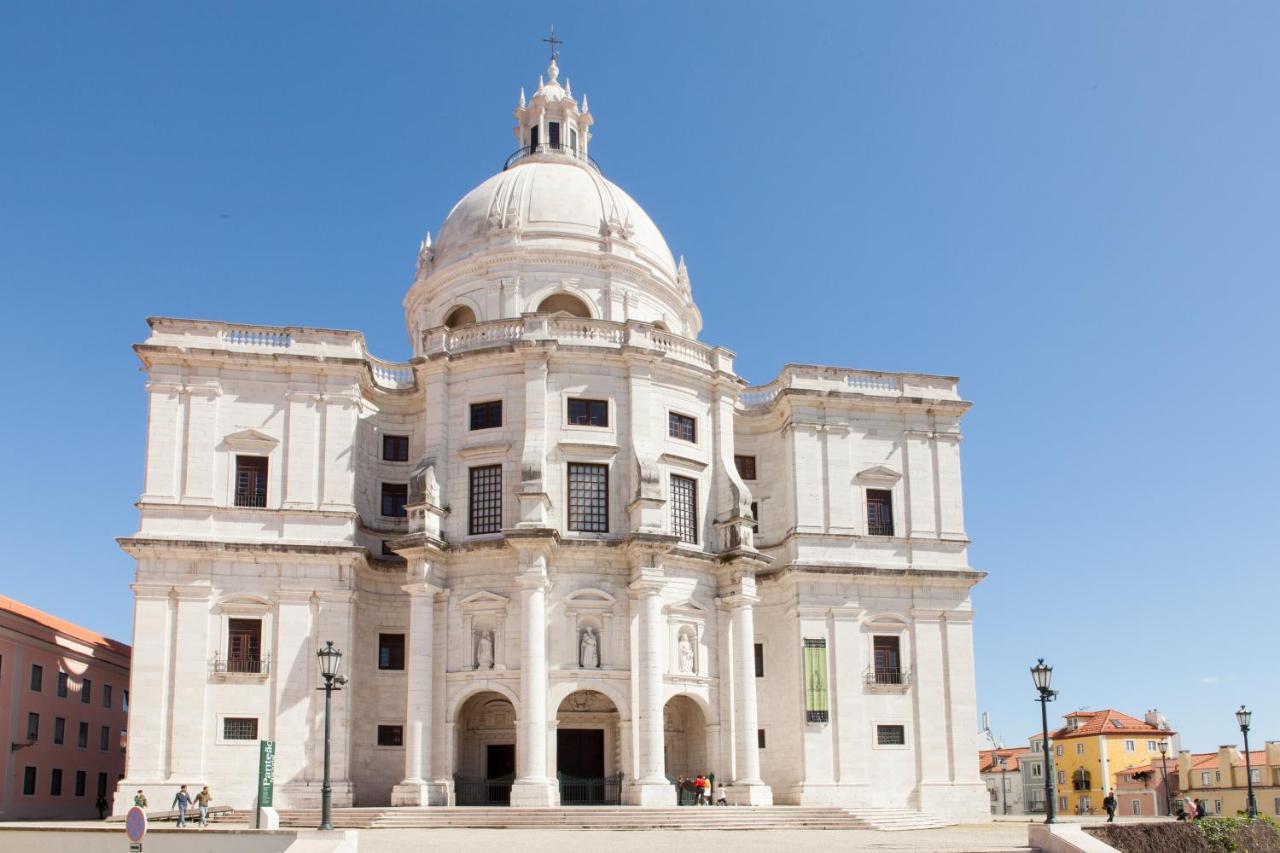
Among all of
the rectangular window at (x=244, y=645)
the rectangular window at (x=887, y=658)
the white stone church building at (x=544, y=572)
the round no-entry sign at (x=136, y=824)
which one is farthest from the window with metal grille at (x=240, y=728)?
the round no-entry sign at (x=136, y=824)

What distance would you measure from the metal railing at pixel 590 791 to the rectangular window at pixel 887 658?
34.7 feet

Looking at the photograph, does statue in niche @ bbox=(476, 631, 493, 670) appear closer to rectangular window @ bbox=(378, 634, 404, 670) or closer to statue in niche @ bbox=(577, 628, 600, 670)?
statue in niche @ bbox=(577, 628, 600, 670)

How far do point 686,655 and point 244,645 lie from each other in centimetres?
1438

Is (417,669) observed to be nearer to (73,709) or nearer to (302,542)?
(302,542)

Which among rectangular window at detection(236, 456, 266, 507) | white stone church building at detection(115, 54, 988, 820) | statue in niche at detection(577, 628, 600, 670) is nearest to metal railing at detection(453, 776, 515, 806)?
white stone church building at detection(115, 54, 988, 820)

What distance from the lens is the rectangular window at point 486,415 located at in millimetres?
44812

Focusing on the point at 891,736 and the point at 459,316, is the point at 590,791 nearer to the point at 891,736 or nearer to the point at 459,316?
the point at 891,736

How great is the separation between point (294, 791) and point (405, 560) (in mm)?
8443

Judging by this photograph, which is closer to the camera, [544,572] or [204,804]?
[204,804]

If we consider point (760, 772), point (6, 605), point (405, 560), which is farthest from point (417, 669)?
point (6, 605)

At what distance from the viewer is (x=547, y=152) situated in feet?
188

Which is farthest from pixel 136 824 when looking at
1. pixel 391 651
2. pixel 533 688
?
pixel 391 651

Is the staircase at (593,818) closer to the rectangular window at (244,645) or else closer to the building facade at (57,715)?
the rectangular window at (244,645)

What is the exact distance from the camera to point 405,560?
45312mm
